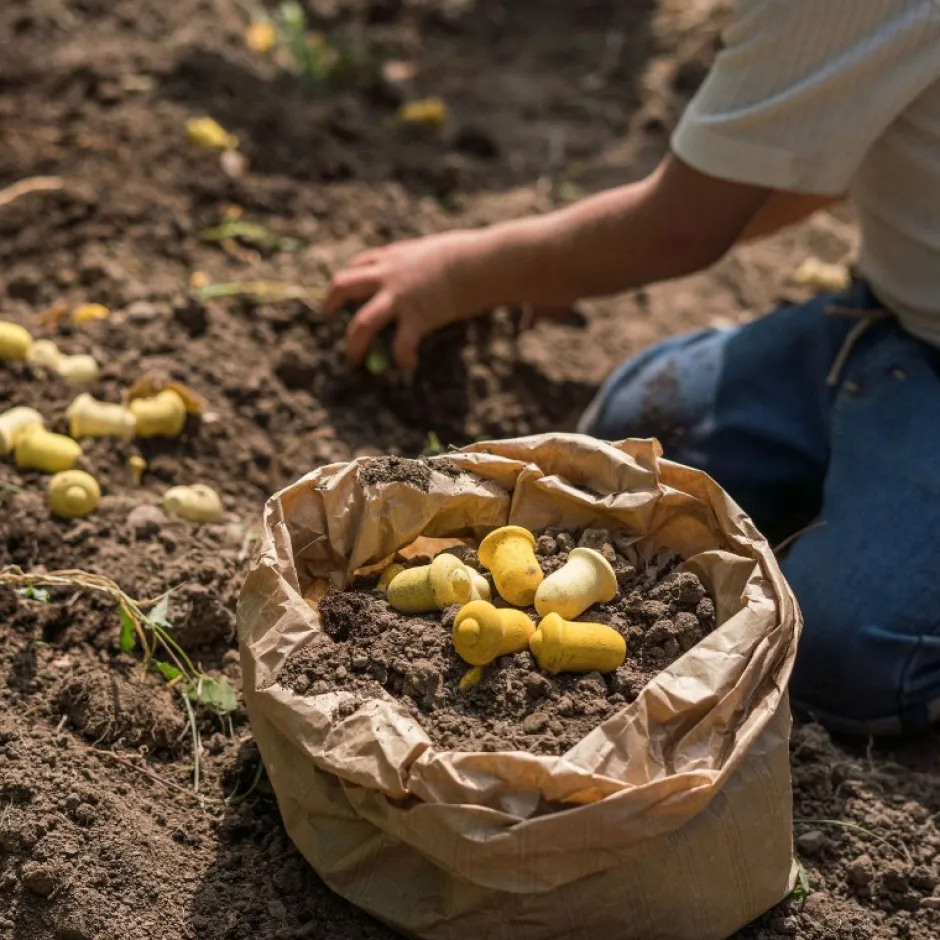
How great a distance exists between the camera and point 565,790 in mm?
1437

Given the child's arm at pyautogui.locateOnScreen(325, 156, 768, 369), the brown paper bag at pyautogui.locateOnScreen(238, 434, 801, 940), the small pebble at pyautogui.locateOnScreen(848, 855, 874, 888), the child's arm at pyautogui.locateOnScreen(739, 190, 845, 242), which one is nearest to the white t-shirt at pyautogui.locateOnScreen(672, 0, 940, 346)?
the child's arm at pyautogui.locateOnScreen(325, 156, 768, 369)

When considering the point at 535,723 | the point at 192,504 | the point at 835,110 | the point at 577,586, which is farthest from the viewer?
the point at 192,504

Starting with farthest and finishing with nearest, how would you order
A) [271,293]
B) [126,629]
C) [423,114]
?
[423,114]
[271,293]
[126,629]

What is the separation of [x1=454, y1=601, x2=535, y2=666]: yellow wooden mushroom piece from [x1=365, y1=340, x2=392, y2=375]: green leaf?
1165 mm

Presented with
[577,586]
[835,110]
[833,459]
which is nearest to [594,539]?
[577,586]

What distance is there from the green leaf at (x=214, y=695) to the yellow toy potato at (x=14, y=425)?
62cm

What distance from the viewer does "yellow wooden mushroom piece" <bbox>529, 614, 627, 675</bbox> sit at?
1.63m

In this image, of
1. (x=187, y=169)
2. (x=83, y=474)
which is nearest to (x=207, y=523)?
(x=83, y=474)

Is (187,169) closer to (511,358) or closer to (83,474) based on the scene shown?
(511,358)

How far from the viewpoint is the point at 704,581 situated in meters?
1.79

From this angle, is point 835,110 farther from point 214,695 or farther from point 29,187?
point 29,187

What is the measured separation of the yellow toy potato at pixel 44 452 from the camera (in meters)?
2.25

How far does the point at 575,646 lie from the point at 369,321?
1209mm

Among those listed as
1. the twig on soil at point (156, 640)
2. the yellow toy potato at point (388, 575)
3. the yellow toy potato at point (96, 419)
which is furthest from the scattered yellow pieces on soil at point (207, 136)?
the yellow toy potato at point (388, 575)
